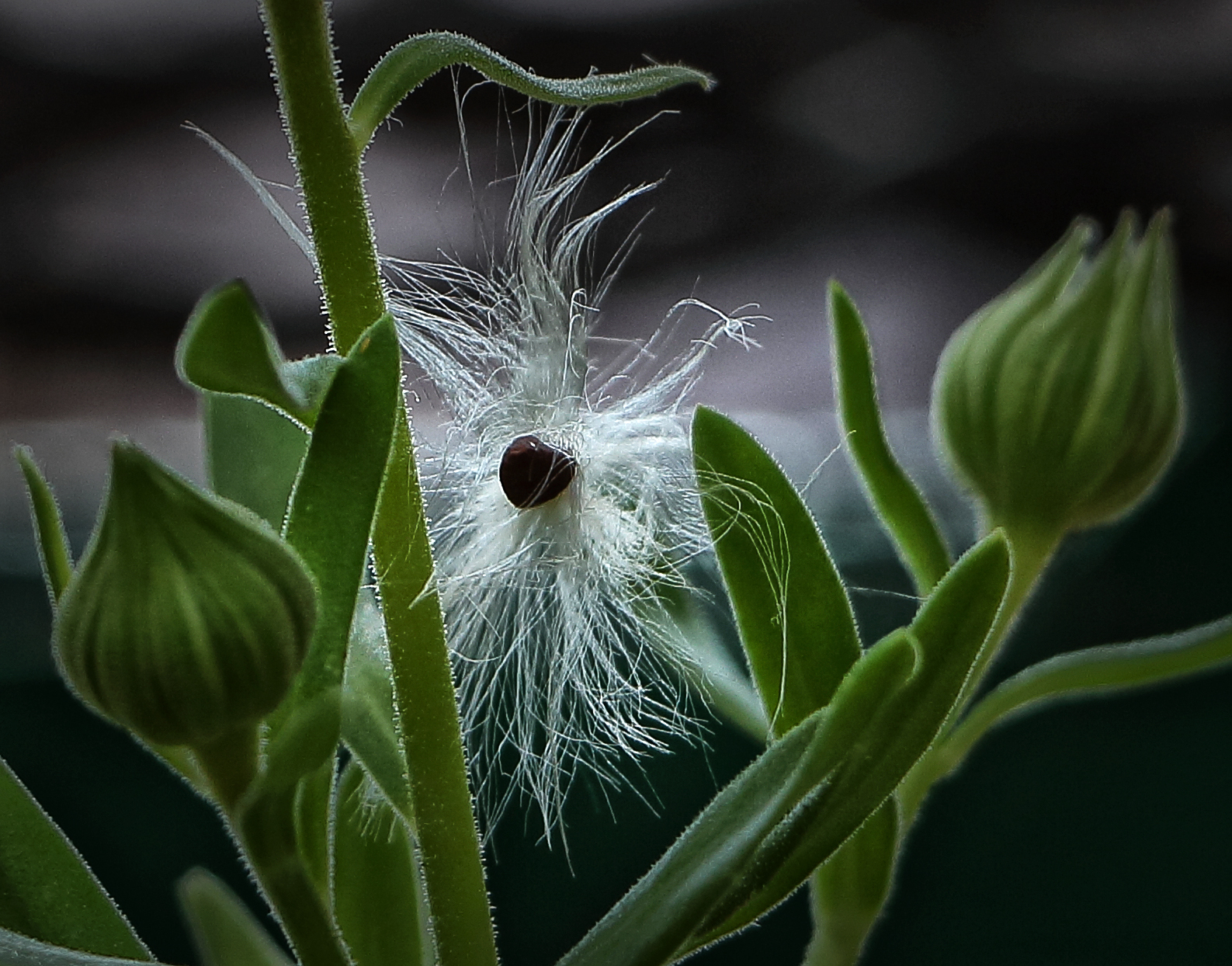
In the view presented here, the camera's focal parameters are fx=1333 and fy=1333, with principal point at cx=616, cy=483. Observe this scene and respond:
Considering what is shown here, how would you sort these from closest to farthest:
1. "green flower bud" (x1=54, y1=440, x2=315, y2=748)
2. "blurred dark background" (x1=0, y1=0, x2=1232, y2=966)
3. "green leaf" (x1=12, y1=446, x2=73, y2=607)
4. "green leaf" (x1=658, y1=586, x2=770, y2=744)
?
"green flower bud" (x1=54, y1=440, x2=315, y2=748)
"green leaf" (x1=12, y1=446, x2=73, y2=607)
"green leaf" (x1=658, y1=586, x2=770, y2=744)
"blurred dark background" (x1=0, y1=0, x2=1232, y2=966)

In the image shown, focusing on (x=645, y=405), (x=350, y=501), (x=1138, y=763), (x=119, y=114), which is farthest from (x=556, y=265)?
(x=119, y=114)

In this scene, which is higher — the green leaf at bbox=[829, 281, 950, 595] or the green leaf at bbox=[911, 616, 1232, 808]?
the green leaf at bbox=[829, 281, 950, 595]

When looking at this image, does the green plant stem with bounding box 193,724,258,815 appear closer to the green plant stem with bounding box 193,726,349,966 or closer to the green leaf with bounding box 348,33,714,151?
the green plant stem with bounding box 193,726,349,966

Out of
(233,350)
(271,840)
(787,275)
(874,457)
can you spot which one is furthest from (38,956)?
(787,275)

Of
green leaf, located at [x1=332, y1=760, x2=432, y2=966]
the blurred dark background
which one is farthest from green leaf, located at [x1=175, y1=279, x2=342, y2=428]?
the blurred dark background

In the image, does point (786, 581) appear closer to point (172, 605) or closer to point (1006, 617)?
point (1006, 617)

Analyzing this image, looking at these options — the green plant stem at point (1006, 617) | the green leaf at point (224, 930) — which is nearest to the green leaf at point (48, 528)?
the green leaf at point (224, 930)

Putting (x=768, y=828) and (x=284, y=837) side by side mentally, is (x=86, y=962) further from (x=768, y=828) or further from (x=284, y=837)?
(x=768, y=828)
